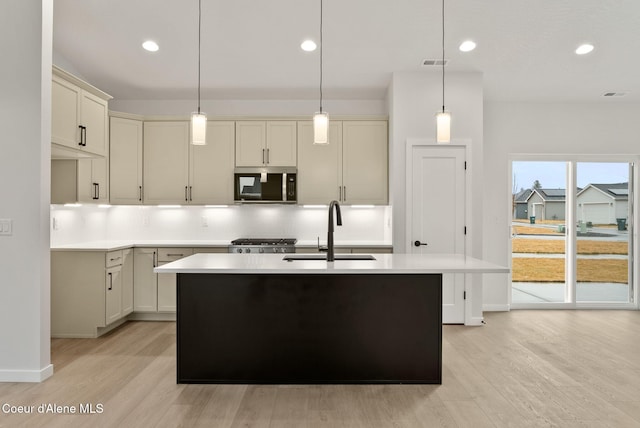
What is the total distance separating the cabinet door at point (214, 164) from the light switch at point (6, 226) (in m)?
2.20

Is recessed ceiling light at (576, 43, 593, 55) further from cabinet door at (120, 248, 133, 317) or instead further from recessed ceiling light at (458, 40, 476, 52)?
cabinet door at (120, 248, 133, 317)

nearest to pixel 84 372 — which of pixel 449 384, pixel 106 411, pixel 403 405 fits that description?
pixel 106 411

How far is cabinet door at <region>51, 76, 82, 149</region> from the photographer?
3.59 m

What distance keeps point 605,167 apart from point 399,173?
3132 millimetres

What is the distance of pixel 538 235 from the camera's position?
5.54 metres

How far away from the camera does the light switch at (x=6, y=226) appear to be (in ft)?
10.0

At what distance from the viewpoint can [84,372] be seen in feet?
10.6

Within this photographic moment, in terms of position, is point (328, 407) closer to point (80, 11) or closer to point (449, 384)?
point (449, 384)

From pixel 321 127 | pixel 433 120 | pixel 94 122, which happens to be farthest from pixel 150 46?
pixel 433 120

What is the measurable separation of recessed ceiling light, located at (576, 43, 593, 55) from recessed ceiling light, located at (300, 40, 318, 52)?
2734mm

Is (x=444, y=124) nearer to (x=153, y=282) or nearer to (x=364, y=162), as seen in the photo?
(x=364, y=162)

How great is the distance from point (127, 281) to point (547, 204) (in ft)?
17.9

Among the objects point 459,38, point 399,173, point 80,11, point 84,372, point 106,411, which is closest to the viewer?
point 106,411

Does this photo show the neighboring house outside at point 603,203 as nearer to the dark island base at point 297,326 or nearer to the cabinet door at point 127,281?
the dark island base at point 297,326
